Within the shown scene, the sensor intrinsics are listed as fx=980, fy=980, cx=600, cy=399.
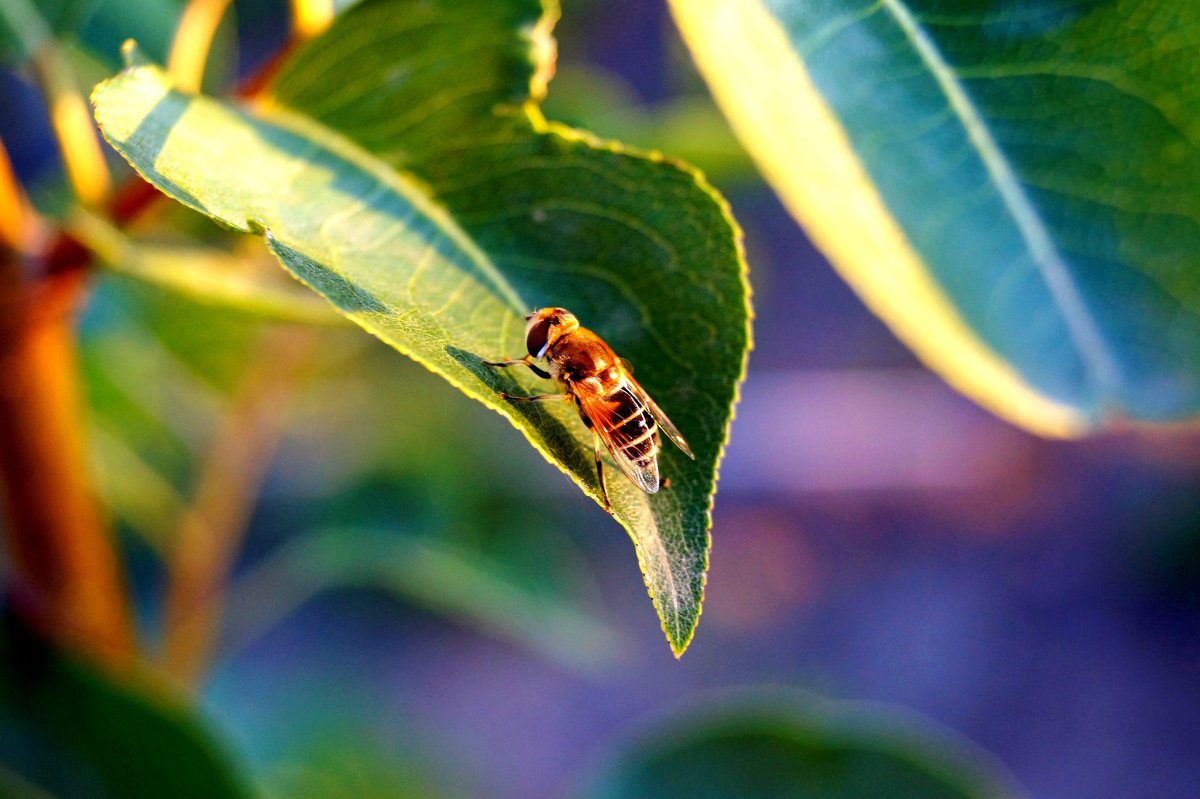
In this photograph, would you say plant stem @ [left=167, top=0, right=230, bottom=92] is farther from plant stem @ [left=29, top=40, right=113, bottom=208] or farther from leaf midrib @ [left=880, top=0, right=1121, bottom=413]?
leaf midrib @ [left=880, top=0, right=1121, bottom=413]

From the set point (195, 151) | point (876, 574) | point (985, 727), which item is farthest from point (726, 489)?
point (195, 151)

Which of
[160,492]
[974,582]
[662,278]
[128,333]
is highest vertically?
[974,582]

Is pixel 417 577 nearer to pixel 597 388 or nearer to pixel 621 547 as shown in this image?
pixel 597 388

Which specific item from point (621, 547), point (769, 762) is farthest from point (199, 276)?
point (621, 547)

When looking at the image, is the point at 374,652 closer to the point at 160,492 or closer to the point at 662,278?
the point at 160,492

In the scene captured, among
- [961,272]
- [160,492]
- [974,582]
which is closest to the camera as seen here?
[961,272]
